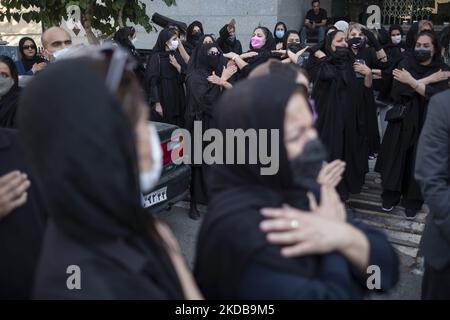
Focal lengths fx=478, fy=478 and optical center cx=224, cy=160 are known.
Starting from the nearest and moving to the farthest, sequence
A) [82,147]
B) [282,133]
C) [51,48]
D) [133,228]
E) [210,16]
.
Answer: [82,147] → [133,228] → [282,133] → [51,48] → [210,16]

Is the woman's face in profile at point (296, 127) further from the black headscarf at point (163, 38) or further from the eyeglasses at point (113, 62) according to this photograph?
the black headscarf at point (163, 38)

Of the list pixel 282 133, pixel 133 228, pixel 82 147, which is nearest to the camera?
pixel 82 147

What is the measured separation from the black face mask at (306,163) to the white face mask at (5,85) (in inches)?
117

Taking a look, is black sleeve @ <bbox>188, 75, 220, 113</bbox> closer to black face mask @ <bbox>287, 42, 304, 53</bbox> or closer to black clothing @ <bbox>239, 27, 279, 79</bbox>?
black clothing @ <bbox>239, 27, 279, 79</bbox>

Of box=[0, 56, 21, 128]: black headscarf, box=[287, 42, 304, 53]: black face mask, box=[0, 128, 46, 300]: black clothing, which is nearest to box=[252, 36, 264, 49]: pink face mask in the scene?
box=[287, 42, 304, 53]: black face mask

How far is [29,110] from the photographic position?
3.69ft

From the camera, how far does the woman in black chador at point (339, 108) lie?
504cm

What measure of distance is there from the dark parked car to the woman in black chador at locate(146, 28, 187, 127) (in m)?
1.67

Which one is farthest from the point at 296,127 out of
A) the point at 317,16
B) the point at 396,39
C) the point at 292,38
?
the point at 317,16

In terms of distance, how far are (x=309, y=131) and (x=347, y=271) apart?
434mm

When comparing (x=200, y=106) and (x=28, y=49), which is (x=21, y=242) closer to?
(x=200, y=106)

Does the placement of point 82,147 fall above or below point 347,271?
above
